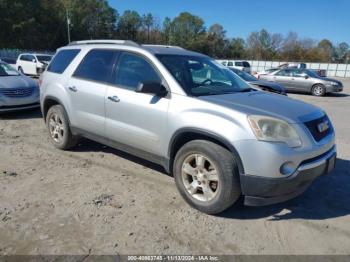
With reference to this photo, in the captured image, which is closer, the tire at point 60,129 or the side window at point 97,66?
the side window at point 97,66

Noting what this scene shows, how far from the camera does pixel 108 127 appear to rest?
185 inches

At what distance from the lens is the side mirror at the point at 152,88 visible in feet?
12.7

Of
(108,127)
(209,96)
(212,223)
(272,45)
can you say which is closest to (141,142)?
(108,127)

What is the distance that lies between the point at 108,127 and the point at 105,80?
671 millimetres

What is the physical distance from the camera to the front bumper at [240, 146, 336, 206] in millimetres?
3260

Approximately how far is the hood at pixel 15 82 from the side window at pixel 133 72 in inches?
204

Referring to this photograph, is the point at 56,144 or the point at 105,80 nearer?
the point at 105,80

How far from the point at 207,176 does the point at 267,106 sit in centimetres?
102

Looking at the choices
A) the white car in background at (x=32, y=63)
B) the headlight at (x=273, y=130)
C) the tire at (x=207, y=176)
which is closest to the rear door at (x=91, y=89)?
the tire at (x=207, y=176)

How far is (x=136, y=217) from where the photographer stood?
12.0 ft

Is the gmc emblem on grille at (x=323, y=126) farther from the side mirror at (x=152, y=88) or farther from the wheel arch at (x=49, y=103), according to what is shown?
the wheel arch at (x=49, y=103)

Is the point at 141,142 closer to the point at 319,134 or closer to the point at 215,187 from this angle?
the point at 215,187

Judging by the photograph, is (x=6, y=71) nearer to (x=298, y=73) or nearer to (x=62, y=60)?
(x=62, y=60)

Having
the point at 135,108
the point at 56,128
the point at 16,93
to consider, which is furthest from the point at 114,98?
the point at 16,93
